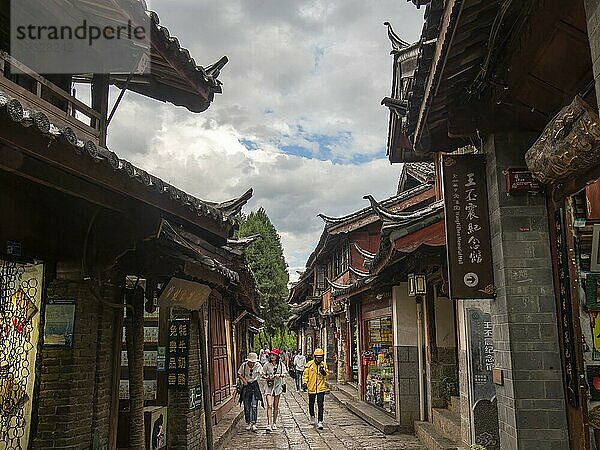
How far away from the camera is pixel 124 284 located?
705 centimetres

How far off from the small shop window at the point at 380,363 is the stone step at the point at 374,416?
0.76ft

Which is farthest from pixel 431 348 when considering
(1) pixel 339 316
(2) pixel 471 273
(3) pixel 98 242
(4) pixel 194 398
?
(1) pixel 339 316

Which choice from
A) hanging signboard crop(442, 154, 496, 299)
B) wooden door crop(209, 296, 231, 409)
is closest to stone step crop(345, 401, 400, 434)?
wooden door crop(209, 296, 231, 409)

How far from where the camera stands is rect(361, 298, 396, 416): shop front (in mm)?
15609

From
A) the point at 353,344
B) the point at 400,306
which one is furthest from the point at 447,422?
the point at 353,344

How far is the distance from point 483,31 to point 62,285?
4523mm

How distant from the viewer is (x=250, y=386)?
47.7ft

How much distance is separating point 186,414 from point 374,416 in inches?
283

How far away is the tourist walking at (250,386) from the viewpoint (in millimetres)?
14500

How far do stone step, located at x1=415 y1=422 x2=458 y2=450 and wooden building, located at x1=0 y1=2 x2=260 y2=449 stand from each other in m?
5.15

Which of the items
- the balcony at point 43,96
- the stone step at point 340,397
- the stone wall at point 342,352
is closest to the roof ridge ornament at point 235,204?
the balcony at point 43,96

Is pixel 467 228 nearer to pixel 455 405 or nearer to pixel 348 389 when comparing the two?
pixel 455 405

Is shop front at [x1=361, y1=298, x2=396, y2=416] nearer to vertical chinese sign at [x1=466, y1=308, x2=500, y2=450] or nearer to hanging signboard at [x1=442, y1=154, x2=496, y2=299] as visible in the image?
vertical chinese sign at [x1=466, y1=308, x2=500, y2=450]

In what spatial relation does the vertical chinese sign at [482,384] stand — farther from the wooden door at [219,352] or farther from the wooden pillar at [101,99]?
the wooden door at [219,352]
